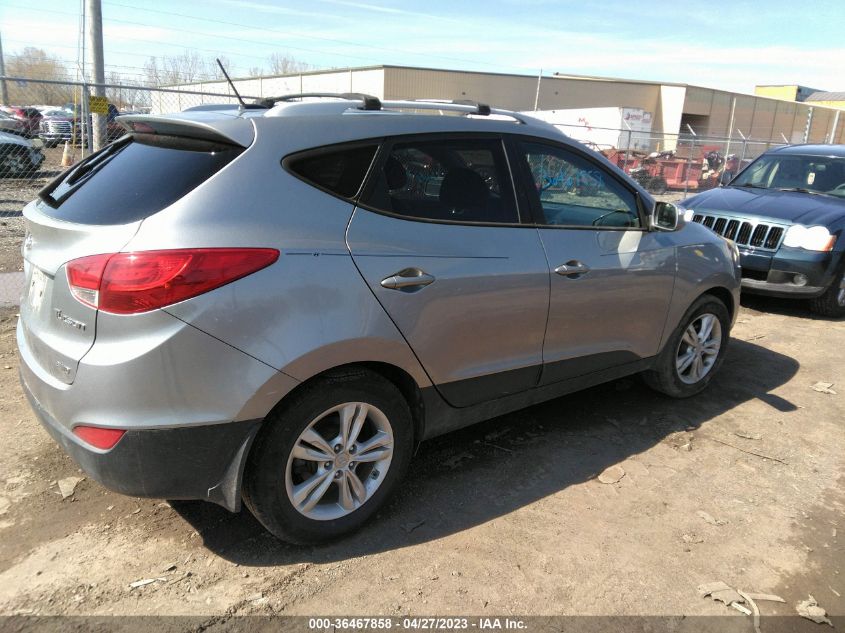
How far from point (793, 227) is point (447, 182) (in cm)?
533

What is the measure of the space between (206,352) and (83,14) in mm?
10797

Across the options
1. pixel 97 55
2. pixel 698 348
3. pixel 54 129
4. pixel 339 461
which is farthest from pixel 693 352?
pixel 54 129

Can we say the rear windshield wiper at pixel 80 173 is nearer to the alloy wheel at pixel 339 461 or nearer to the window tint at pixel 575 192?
the alloy wheel at pixel 339 461

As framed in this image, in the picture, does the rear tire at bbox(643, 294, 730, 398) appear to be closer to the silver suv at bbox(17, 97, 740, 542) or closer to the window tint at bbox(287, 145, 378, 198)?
the silver suv at bbox(17, 97, 740, 542)

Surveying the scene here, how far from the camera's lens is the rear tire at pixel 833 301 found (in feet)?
22.9

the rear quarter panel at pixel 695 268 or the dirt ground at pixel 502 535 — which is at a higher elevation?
the rear quarter panel at pixel 695 268

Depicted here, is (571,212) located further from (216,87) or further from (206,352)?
(216,87)

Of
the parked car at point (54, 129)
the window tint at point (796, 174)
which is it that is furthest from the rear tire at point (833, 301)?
the parked car at point (54, 129)

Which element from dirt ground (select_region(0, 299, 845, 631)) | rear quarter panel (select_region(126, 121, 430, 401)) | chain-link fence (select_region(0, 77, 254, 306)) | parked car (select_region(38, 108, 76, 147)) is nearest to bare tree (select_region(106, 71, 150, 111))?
chain-link fence (select_region(0, 77, 254, 306))

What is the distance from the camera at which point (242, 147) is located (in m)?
2.51

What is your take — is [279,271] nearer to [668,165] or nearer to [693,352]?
[693,352]

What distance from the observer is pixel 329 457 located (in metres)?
2.70

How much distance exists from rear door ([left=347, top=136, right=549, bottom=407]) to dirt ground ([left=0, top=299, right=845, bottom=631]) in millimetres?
598

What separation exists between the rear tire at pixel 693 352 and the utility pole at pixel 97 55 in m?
8.74
